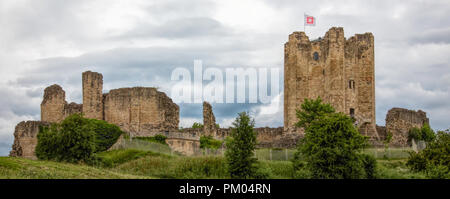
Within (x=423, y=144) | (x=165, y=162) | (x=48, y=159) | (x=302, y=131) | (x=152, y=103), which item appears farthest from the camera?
(x=152, y=103)

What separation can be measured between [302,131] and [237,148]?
22.7 m

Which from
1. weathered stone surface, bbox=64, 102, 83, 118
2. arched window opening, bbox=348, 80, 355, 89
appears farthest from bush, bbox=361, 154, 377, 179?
weathered stone surface, bbox=64, 102, 83, 118

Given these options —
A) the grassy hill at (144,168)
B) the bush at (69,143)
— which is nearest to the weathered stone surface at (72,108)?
the grassy hill at (144,168)

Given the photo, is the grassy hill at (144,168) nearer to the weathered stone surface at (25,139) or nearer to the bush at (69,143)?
the bush at (69,143)

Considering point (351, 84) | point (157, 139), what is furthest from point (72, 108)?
point (351, 84)

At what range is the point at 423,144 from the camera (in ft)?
153

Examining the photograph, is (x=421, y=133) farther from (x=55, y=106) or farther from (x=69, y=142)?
(x=55, y=106)

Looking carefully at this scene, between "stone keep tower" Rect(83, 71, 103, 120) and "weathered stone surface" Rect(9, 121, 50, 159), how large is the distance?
18.2ft

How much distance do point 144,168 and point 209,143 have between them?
14.6 meters

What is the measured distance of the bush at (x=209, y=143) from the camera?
174ft

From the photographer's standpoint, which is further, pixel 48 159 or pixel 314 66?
pixel 314 66
